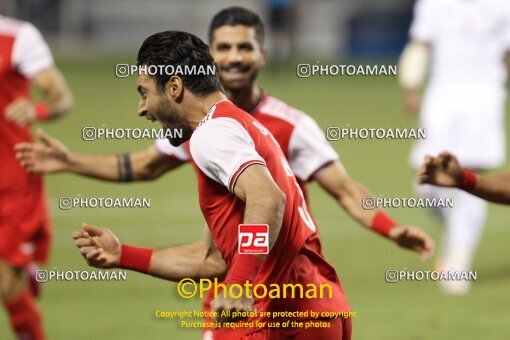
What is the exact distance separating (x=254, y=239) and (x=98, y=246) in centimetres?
86

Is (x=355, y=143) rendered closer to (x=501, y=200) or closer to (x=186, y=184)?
(x=186, y=184)

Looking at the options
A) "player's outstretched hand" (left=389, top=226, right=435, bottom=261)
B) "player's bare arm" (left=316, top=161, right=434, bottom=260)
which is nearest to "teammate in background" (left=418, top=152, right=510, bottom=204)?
"player's outstretched hand" (left=389, top=226, right=435, bottom=261)

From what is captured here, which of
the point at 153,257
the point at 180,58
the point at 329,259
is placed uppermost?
the point at 180,58

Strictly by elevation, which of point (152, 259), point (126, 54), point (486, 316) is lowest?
point (486, 316)

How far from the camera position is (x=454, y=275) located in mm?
8766

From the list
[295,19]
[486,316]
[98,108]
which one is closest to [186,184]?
[98,108]

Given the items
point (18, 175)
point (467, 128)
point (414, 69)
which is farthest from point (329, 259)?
point (18, 175)

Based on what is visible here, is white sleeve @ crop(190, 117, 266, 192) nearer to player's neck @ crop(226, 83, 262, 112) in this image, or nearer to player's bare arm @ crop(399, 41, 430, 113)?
player's neck @ crop(226, 83, 262, 112)

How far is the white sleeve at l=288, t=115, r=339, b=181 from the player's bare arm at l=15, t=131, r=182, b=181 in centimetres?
64

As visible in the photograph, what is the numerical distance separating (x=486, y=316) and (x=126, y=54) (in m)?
21.7

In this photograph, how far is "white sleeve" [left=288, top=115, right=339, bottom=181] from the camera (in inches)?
233

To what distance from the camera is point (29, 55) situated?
7254 mm

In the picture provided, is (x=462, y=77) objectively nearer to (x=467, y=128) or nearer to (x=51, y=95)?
(x=467, y=128)

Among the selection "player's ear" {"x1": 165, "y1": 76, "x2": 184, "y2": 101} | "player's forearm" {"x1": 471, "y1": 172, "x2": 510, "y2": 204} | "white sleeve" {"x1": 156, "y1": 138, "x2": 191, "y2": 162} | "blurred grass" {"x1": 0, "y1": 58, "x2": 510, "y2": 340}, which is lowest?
"blurred grass" {"x1": 0, "y1": 58, "x2": 510, "y2": 340}
